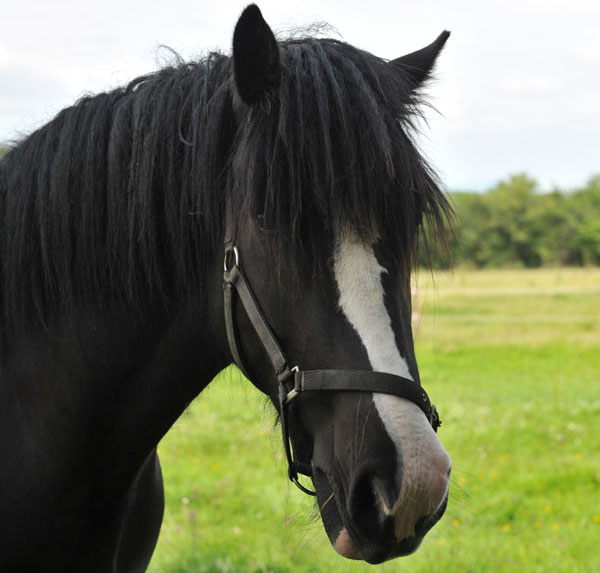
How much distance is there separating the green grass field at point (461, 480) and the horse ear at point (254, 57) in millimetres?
773

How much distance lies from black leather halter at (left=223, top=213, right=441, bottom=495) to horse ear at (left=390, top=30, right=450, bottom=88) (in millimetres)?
811

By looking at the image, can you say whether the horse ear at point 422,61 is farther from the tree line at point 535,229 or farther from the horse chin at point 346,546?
the tree line at point 535,229

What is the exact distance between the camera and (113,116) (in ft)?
6.72

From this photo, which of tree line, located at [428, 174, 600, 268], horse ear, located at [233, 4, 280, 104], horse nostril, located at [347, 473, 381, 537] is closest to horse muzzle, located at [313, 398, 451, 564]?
horse nostril, located at [347, 473, 381, 537]

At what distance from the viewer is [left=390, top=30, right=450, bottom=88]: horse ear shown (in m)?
2.17

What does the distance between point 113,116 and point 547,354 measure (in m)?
11.6

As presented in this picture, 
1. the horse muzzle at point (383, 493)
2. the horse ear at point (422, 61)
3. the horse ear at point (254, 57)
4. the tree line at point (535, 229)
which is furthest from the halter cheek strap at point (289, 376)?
the tree line at point (535, 229)

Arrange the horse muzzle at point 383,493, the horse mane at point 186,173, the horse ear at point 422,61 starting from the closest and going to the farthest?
the horse muzzle at point 383,493 → the horse mane at point 186,173 → the horse ear at point 422,61

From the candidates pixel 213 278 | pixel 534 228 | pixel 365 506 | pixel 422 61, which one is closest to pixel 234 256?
pixel 213 278

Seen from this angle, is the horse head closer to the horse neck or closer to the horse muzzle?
the horse muzzle

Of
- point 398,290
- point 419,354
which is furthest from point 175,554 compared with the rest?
point 419,354

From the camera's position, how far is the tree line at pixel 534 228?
191ft

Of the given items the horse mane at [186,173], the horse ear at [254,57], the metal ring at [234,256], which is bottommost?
the metal ring at [234,256]

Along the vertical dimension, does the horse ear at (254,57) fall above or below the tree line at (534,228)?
above
